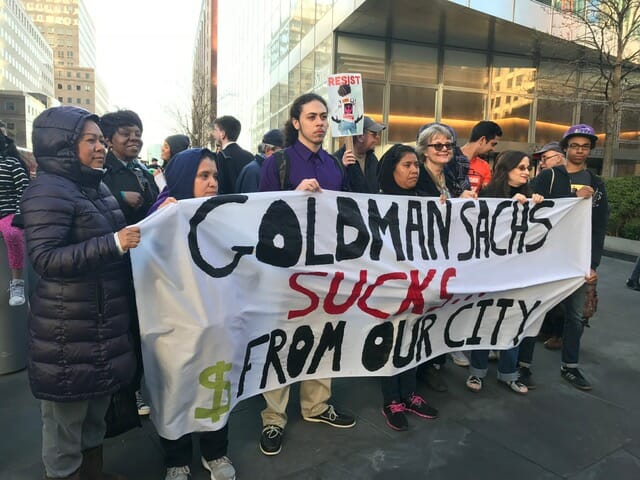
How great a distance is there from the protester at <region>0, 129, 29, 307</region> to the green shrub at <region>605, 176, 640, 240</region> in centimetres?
1217

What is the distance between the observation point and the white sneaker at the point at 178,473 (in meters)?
2.48

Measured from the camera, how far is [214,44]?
7000 centimetres

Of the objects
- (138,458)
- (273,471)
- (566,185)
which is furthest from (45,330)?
(566,185)

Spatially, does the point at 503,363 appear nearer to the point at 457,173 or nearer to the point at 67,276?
the point at 457,173

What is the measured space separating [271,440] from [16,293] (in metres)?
2.50

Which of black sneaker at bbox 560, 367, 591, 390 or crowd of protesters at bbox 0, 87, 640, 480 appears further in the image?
black sneaker at bbox 560, 367, 591, 390

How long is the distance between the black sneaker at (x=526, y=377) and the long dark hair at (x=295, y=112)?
2.62 meters

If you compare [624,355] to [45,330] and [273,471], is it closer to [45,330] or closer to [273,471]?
[273,471]

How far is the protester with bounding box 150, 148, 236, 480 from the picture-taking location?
250cm

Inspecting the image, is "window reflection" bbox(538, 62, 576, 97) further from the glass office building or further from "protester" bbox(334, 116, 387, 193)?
"protester" bbox(334, 116, 387, 193)

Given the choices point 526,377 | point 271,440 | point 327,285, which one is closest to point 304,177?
point 327,285

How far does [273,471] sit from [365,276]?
1247 mm

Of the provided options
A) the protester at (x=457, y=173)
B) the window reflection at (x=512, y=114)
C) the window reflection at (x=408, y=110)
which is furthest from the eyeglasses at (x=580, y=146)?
the window reflection at (x=512, y=114)

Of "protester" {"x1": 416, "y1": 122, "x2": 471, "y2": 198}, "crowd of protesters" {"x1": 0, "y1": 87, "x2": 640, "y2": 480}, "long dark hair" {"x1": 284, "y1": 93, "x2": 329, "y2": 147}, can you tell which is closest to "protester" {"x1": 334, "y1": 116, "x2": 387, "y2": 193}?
"crowd of protesters" {"x1": 0, "y1": 87, "x2": 640, "y2": 480}
